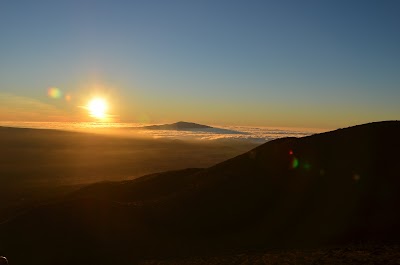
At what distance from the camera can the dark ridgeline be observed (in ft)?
72.3

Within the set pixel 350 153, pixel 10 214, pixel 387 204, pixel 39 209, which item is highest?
pixel 350 153

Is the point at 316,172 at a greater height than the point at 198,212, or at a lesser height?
greater

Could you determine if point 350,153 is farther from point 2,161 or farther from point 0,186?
point 2,161

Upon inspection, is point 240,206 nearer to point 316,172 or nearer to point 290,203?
point 290,203

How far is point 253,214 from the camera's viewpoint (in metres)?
25.8

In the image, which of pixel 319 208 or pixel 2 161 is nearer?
pixel 319 208

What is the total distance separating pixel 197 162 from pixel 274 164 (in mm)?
47971

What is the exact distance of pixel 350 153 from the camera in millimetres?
28516

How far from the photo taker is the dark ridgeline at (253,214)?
22.0 m

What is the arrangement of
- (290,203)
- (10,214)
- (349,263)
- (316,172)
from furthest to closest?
(10,214) → (316,172) → (290,203) → (349,263)

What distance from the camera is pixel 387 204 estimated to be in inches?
898

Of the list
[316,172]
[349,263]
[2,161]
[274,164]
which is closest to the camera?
[349,263]

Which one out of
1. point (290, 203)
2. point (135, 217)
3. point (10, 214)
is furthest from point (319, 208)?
point (10, 214)

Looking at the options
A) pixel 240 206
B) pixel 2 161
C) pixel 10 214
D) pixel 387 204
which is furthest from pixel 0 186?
pixel 387 204
